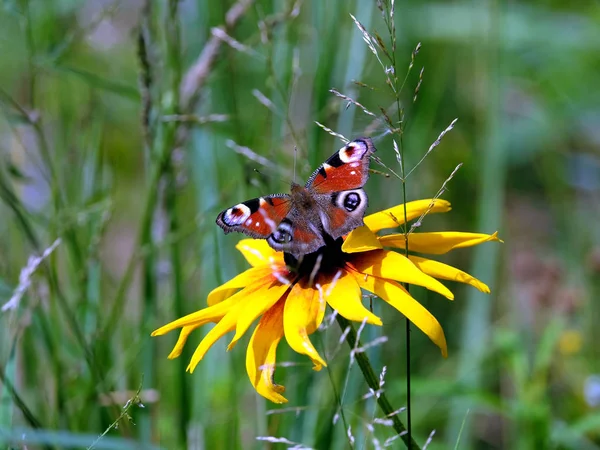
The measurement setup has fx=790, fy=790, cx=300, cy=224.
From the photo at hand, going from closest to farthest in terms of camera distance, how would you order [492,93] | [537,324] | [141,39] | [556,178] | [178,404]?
1. [141,39]
2. [178,404]
3. [492,93]
4. [537,324]
5. [556,178]

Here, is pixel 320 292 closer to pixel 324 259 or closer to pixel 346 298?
pixel 346 298

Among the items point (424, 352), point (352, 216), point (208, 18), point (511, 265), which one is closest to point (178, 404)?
point (352, 216)

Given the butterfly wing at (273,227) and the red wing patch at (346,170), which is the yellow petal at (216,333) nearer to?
the butterfly wing at (273,227)

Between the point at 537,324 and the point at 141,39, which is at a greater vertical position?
the point at 141,39

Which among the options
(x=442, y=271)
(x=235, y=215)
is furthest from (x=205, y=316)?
(x=442, y=271)

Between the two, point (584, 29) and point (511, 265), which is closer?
point (511, 265)

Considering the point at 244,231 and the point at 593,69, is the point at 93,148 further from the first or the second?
the point at 593,69

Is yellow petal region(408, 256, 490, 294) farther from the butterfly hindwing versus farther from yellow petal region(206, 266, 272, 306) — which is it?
yellow petal region(206, 266, 272, 306)
